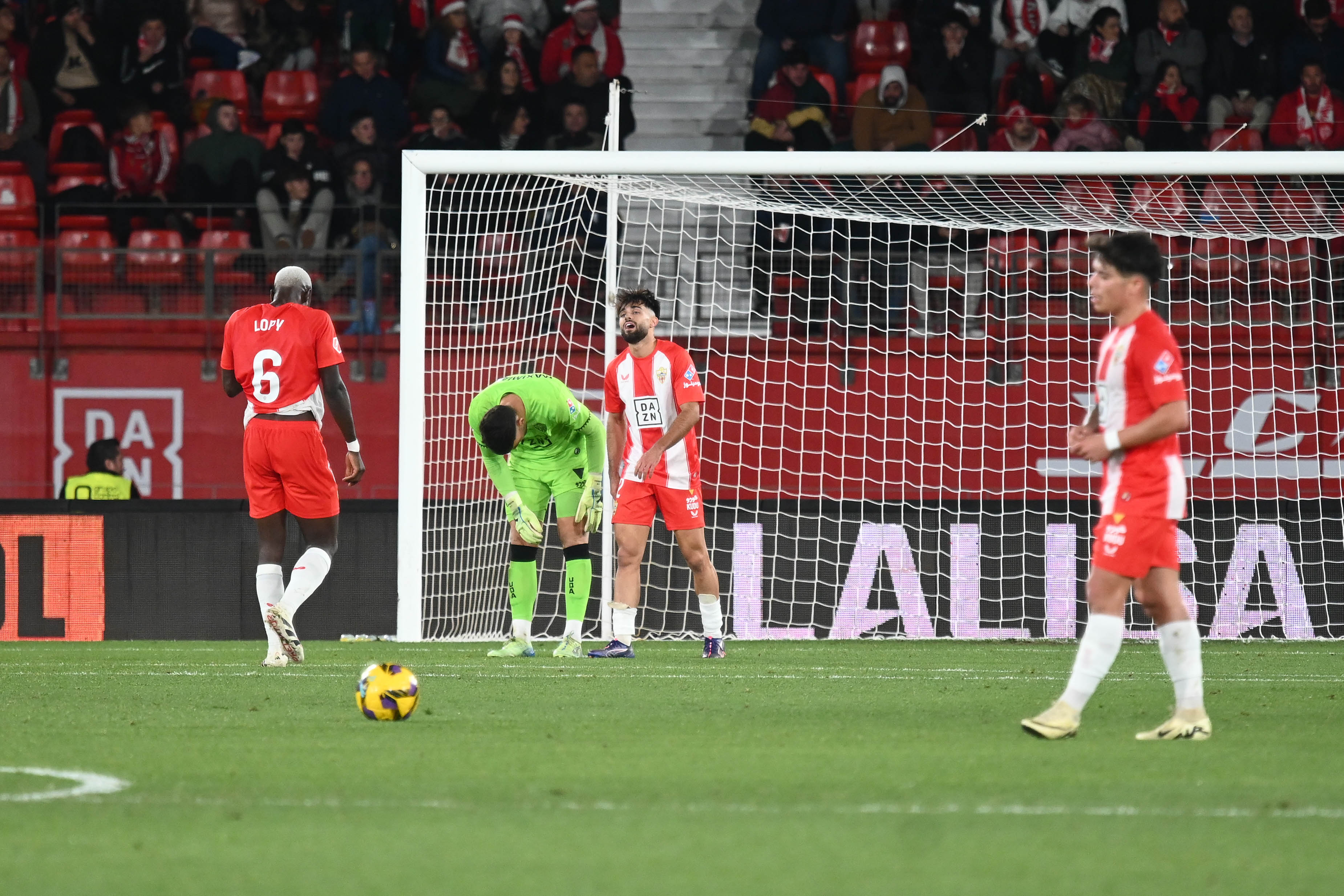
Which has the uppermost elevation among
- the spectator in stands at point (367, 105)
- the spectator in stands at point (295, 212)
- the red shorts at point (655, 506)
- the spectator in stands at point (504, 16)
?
the spectator in stands at point (504, 16)

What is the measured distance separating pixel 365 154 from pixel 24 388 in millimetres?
3711

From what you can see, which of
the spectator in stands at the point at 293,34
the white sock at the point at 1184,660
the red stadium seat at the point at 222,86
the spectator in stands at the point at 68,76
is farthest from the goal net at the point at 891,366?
the white sock at the point at 1184,660

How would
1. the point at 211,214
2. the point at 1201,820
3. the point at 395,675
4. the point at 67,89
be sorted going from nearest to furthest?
the point at 1201,820 < the point at 395,675 < the point at 211,214 < the point at 67,89

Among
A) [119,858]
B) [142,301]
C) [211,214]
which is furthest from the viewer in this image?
[211,214]

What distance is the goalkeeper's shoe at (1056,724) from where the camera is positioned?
5434 mm

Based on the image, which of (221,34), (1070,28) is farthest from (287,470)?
(1070,28)

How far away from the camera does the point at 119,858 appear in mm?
3514

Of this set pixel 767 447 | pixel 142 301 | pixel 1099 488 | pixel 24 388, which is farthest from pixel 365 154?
pixel 1099 488

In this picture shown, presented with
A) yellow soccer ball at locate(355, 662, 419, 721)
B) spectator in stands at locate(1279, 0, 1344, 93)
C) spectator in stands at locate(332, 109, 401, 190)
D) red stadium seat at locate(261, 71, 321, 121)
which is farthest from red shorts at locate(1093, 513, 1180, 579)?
red stadium seat at locate(261, 71, 321, 121)

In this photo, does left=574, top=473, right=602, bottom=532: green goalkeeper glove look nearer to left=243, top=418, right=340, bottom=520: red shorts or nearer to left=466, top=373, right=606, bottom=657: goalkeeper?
left=466, top=373, right=606, bottom=657: goalkeeper

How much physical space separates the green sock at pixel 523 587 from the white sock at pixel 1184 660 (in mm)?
4759

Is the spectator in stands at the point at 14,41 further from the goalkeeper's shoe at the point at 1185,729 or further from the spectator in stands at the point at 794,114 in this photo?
the goalkeeper's shoe at the point at 1185,729

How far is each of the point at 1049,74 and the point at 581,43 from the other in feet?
15.0

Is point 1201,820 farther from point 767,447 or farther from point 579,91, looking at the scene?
point 579,91
